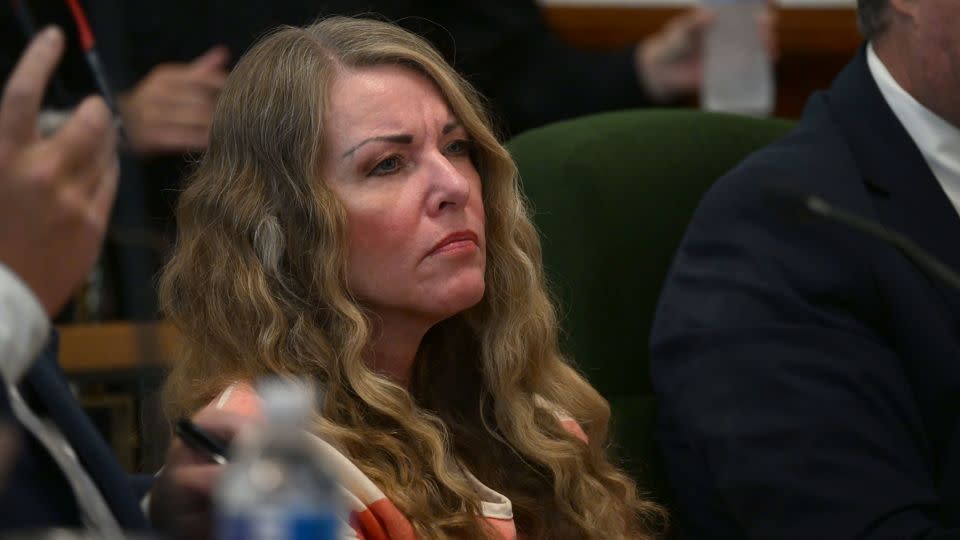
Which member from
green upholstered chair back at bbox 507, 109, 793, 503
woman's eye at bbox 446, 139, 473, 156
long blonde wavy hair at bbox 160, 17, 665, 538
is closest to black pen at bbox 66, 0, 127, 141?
long blonde wavy hair at bbox 160, 17, 665, 538

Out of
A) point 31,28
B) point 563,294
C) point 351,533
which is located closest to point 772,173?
point 563,294

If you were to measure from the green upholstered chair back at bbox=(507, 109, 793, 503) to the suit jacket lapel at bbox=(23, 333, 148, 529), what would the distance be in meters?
0.97

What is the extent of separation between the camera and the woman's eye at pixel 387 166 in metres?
1.71

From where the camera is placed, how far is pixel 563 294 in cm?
205

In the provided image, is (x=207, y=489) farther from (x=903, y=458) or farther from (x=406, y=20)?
(x=406, y=20)

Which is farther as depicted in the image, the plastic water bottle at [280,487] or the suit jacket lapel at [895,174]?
the suit jacket lapel at [895,174]

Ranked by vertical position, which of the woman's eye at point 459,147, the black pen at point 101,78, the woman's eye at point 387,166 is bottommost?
the woman's eye at point 459,147

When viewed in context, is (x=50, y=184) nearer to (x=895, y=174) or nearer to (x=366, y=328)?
(x=366, y=328)

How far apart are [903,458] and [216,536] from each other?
1.06m

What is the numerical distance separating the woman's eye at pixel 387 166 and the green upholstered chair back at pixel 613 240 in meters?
0.38

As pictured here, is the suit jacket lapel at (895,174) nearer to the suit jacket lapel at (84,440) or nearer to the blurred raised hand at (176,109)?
the blurred raised hand at (176,109)

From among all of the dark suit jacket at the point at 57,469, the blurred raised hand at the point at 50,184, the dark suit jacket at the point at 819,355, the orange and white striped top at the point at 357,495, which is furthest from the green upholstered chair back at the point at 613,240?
the blurred raised hand at the point at 50,184

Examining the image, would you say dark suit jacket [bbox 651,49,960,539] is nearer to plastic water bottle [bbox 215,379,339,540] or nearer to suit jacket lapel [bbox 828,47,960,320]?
suit jacket lapel [bbox 828,47,960,320]

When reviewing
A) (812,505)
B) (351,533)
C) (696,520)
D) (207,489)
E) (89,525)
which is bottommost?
(696,520)
